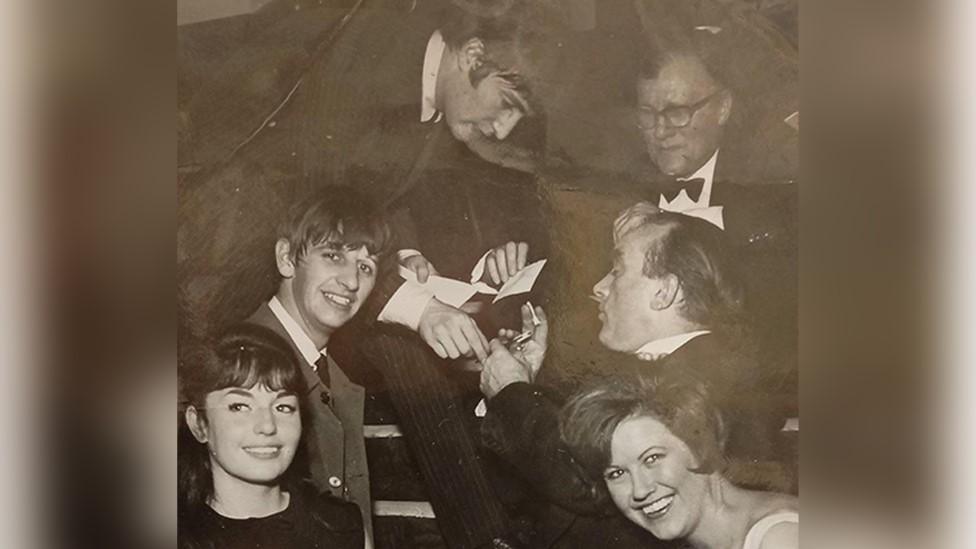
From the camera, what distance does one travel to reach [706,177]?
1.22m

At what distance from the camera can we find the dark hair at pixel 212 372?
1276 millimetres

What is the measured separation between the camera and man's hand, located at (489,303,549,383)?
124cm

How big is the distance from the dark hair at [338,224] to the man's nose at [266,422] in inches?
9.1

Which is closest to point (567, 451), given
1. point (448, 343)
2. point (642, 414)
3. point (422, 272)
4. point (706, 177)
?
point (642, 414)

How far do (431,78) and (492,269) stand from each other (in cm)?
30

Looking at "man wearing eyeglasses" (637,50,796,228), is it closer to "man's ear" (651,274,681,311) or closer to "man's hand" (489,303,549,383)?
"man's ear" (651,274,681,311)

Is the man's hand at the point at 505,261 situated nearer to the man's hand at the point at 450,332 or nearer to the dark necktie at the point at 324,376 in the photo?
the man's hand at the point at 450,332

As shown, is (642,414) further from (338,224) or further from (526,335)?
(338,224)
